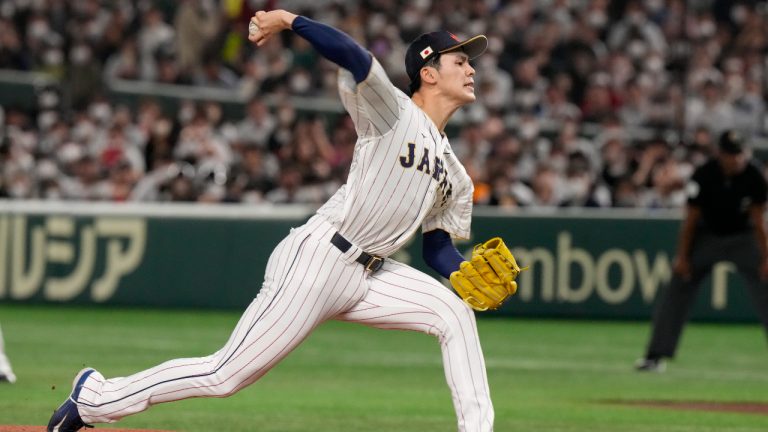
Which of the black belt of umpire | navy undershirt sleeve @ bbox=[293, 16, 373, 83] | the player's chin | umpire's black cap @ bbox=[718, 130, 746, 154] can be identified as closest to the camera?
navy undershirt sleeve @ bbox=[293, 16, 373, 83]

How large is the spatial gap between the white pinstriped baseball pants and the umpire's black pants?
6123 millimetres

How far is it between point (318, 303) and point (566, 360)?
278 inches

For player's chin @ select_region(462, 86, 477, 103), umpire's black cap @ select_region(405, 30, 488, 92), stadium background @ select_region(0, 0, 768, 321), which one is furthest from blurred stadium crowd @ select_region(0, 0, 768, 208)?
player's chin @ select_region(462, 86, 477, 103)

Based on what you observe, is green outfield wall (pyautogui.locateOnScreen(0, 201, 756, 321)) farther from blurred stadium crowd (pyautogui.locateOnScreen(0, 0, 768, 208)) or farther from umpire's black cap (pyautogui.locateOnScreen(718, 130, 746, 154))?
umpire's black cap (pyautogui.locateOnScreen(718, 130, 746, 154))

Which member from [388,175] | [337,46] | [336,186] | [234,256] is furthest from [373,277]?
[336,186]

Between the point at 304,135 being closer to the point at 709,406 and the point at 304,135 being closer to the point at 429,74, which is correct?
the point at 709,406

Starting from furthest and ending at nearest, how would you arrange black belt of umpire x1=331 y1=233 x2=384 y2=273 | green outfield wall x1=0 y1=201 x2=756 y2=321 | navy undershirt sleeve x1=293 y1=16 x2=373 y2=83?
green outfield wall x1=0 y1=201 x2=756 y2=321
black belt of umpire x1=331 y1=233 x2=384 y2=273
navy undershirt sleeve x1=293 y1=16 x2=373 y2=83

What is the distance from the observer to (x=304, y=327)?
6121 mm

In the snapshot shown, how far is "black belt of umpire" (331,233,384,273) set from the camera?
20.3 feet

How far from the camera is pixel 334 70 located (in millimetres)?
20891

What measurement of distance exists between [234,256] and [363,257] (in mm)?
10857

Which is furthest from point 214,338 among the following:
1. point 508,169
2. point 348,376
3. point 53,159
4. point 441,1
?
point 441,1

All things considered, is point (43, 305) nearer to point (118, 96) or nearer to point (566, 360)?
point (118, 96)

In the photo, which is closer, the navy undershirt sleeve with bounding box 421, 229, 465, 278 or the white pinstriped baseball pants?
the white pinstriped baseball pants
